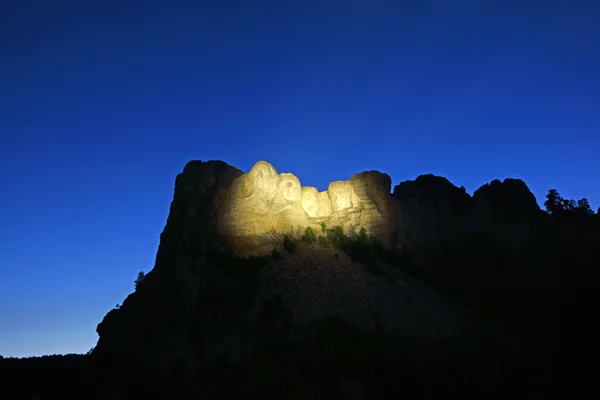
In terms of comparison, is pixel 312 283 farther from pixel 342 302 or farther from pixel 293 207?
pixel 293 207

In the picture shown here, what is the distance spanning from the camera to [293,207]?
123ft

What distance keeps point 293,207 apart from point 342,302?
11.2 m

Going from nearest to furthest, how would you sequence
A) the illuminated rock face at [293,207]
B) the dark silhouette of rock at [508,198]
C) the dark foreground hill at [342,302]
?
1. the dark foreground hill at [342,302]
2. the illuminated rock face at [293,207]
3. the dark silhouette of rock at [508,198]

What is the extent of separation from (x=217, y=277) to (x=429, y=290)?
1549 centimetres

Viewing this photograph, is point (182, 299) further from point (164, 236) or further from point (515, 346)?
point (515, 346)

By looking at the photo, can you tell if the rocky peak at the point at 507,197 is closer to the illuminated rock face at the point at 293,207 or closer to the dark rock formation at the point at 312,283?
the dark rock formation at the point at 312,283

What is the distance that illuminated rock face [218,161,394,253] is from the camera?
3388 cm

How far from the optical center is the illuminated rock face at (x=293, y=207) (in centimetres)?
3388

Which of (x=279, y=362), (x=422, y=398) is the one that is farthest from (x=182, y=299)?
(x=422, y=398)

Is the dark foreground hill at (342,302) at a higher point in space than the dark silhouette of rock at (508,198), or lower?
lower

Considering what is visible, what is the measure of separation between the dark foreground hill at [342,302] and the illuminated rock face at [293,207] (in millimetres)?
114

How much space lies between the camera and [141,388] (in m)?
23.2

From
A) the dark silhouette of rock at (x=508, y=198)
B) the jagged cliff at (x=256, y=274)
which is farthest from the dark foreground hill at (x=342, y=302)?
the dark silhouette of rock at (x=508, y=198)

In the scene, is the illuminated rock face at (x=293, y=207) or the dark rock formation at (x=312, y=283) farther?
the illuminated rock face at (x=293, y=207)
